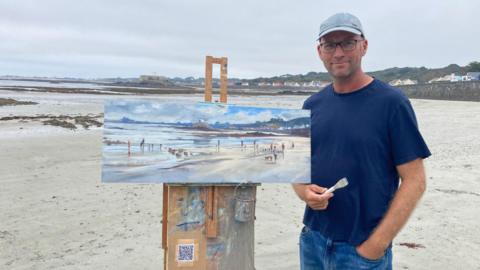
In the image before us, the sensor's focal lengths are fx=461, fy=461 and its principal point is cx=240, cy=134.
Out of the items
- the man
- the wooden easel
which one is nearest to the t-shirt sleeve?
the man

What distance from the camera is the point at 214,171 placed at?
3.03m

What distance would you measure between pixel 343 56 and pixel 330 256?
47.5 inches

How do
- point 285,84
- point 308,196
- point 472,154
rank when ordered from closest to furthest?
point 308,196
point 472,154
point 285,84

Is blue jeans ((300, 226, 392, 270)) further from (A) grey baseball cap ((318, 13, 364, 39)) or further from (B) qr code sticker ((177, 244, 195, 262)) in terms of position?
(A) grey baseball cap ((318, 13, 364, 39))

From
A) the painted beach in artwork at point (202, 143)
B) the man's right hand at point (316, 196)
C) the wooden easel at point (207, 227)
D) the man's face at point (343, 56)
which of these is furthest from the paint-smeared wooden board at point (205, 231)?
the man's face at point (343, 56)

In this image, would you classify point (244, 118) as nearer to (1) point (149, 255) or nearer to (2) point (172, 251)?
(2) point (172, 251)

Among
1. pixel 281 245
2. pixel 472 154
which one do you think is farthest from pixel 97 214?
pixel 472 154

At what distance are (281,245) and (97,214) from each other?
2.91m

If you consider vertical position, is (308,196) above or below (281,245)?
above

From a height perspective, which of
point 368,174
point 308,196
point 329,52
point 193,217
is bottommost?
point 193,217

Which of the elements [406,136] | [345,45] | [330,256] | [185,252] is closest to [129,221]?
[185,252]

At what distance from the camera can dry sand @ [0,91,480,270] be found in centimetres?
534

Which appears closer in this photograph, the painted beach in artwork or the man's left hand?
the man's left hand

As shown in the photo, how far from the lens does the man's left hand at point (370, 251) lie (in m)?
2.62
